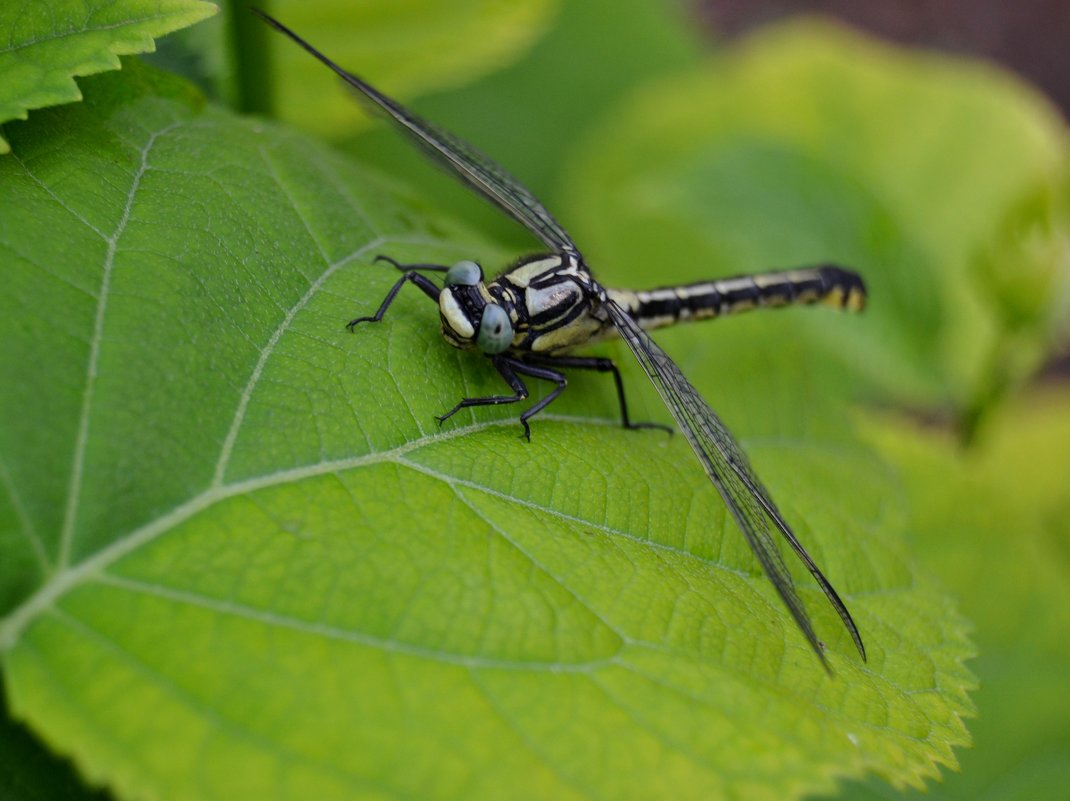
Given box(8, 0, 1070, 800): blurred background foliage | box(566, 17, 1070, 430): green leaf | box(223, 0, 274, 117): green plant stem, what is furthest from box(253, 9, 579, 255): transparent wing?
box(566, 17, 1070, 430): green leaf

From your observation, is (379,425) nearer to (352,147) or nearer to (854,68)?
(352,147)

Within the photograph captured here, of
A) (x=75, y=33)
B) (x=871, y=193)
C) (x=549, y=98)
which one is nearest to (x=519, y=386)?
(x=75, y=33)

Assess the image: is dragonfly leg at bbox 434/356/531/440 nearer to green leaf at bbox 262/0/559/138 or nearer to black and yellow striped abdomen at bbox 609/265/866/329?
black and yellow striped abdomen at bbox 609/265/866/329

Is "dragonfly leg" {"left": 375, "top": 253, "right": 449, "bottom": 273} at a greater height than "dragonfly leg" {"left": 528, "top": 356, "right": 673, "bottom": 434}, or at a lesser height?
greater

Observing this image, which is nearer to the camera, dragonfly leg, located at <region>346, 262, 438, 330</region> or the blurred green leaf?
dragonfly leg, located at <region>346, 262, 438, 330</region>

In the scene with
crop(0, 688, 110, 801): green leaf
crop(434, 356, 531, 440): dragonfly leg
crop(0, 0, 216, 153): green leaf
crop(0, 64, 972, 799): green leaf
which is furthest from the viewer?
crop(434, 356, 531, 440): dragonfly leg

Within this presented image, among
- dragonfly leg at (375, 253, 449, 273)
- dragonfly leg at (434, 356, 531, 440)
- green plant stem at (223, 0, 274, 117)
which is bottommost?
dragonfly leg at (434, 356, 531, 440)

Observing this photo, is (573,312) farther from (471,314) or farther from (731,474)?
(731,474)
